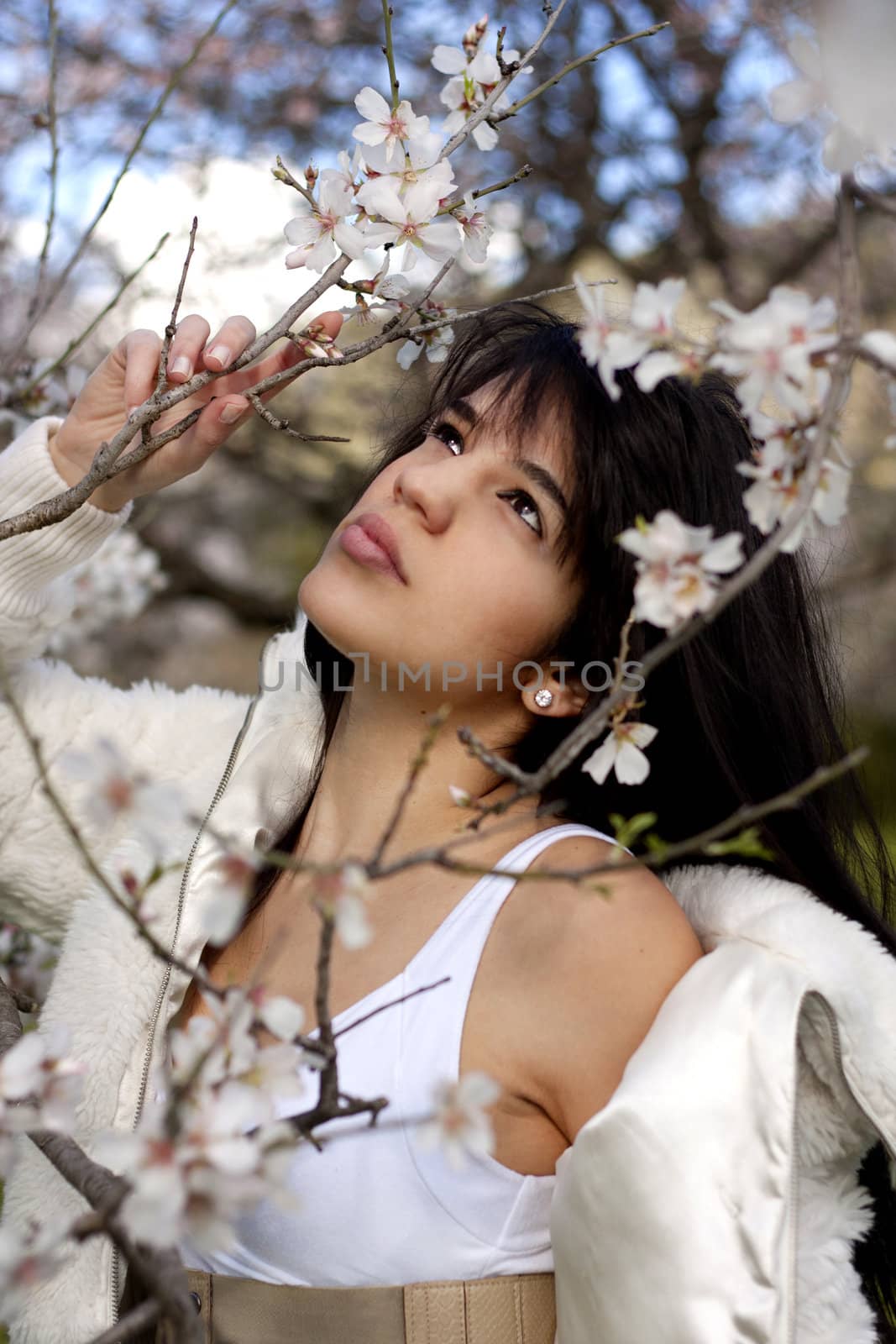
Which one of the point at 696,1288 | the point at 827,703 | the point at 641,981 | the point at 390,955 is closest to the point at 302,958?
the point at 390,955

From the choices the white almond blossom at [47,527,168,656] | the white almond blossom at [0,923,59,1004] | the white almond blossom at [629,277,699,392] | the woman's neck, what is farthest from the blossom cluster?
the white almond blossom at [47,527,168,656]

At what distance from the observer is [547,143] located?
3307 millimetres

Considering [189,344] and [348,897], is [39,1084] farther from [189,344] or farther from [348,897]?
[189,344]

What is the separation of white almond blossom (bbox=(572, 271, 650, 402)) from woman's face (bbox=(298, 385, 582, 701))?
388 mm

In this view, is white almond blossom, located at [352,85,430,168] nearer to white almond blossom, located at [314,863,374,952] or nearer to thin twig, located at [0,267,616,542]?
thin twig, located at [0,267,616,542]

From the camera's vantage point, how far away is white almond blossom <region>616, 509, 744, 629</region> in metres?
0.64

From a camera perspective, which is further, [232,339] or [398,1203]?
[232,339]

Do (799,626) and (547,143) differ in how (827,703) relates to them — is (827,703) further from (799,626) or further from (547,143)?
(547,143)

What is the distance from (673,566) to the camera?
0.65m

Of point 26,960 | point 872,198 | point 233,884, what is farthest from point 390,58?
point 26,960

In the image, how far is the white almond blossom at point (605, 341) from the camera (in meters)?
0.67

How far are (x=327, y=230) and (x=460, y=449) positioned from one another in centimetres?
31

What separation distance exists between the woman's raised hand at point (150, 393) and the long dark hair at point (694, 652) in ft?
0.85

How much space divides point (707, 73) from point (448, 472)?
103 inches
